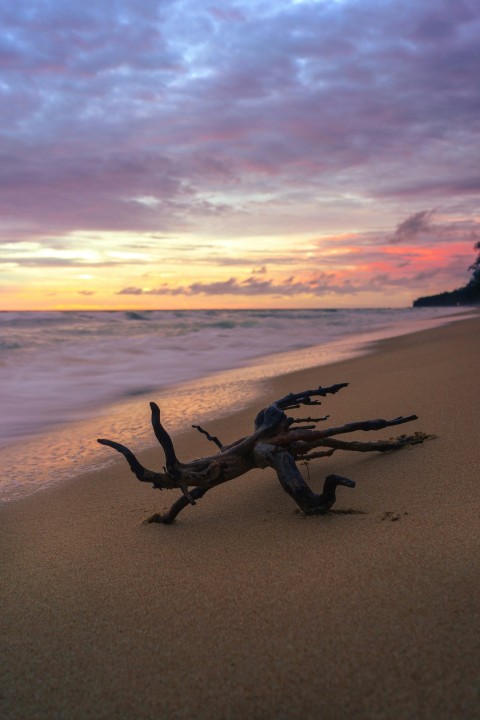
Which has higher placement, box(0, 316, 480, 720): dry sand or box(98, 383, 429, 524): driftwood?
box(98, 383, 429, 524): driftwood

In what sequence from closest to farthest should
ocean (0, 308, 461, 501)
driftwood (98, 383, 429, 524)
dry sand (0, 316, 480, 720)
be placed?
dry sand (0, 316, 480, 720), driftwood (98, 383, 429, 524), ocean (0, 308, 461, 501)

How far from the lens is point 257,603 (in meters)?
2.02

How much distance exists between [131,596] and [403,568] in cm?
104

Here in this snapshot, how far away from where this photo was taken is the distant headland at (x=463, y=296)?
2872 inches

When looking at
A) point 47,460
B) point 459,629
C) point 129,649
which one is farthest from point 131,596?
point 47,460

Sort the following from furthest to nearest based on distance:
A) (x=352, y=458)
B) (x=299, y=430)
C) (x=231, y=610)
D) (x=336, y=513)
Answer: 1. (x=352, y=458)
2. (x=299, y=430)
3. (x=336, y=513)
4. (x=231, y=610)

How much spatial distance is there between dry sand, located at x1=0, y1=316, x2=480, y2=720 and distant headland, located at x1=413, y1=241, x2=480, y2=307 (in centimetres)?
6995

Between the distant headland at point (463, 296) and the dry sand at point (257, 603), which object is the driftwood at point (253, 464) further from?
the distant headland at point (463, 296)

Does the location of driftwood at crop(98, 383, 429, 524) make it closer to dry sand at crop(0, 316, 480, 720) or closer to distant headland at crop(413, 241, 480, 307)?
dry sand at crop(0, 316, 480, 720)

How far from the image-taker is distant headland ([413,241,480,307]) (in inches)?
2872

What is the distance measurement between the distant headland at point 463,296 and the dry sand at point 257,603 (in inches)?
2754

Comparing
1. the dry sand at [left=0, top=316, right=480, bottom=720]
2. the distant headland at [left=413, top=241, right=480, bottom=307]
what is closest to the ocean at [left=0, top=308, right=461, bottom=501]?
the dry sand at [left=0, top=316, right=480, bottom=720]

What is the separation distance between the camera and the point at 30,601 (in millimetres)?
2297

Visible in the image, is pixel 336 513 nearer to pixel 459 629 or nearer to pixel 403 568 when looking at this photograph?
pixel 403 568
